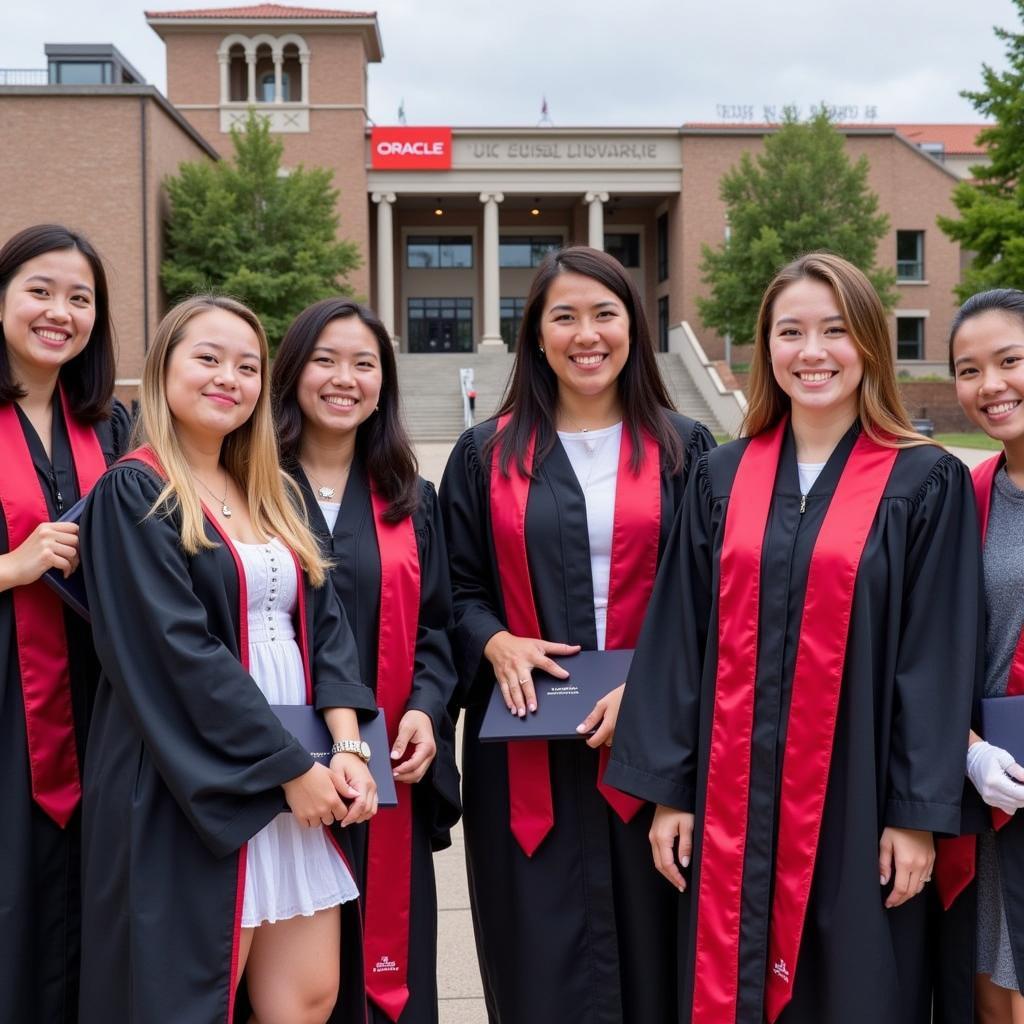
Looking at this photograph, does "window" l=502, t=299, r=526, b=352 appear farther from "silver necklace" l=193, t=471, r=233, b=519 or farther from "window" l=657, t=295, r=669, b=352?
"silver necklace" l=193, t=471, r=233, b=519

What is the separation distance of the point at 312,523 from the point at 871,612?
1544mm

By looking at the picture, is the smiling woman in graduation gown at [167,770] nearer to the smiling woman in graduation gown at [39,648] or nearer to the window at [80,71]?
the smiling woman in graduation gown at [39,648]

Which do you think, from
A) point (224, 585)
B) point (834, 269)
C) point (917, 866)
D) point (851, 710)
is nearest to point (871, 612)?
point (851, 710)

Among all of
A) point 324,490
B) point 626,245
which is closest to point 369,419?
point 324,490

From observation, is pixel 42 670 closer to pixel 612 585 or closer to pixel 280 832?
pixel 280 832

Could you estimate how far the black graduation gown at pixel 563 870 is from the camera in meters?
3.14

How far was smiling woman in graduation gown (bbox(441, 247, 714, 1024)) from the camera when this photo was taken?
3.14 meters

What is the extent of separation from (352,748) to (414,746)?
464 mm

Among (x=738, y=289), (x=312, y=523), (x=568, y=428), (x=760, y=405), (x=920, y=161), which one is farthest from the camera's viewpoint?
(x=920, y=161)

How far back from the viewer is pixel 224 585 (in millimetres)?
2627

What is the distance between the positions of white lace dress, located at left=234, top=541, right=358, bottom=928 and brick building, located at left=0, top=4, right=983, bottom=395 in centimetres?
3357

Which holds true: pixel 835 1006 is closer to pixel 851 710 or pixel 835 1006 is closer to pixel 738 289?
pixel 851 710

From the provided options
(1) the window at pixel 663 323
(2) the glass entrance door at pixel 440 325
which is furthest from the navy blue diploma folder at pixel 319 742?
(2) the glass entrance door at pixel 440 325

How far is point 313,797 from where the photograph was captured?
255 cm
